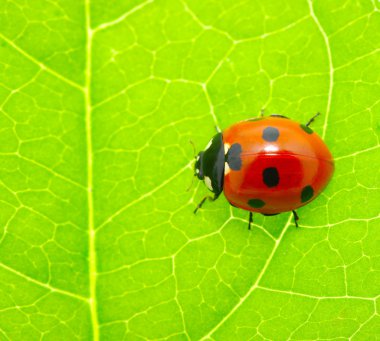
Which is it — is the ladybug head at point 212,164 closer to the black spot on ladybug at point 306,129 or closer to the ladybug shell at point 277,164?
the ladybug shell at point 277,164

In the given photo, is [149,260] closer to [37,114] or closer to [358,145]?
[37,114]

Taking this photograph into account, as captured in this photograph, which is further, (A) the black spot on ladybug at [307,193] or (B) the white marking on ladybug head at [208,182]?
(B) the white marking on ladybug head at [208,182]

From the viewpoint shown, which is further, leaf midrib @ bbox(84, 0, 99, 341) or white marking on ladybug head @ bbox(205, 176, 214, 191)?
white marking on ladybug head @ bbox(205, 176, 214, 191)

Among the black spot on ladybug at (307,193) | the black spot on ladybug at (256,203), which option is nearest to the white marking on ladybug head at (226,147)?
the black spot on ladybug at (256,203)

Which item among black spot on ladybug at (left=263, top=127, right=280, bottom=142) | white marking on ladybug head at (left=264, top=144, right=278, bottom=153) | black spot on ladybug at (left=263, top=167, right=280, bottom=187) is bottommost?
black spot on ladybug at (left=263, top=167, right=280, bottom=187)

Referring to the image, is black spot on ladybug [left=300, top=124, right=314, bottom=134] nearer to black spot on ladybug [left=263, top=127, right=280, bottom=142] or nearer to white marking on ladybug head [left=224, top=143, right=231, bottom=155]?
black spot on ladybug [left=263, top=127, right=280, bottom=142]

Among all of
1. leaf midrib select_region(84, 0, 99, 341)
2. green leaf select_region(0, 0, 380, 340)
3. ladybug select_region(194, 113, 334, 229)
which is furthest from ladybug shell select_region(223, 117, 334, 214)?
leaf midrib select_region(84, 0, 99, 341)

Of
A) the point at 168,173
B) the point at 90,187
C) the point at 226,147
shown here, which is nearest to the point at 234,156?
the point at 226,147
